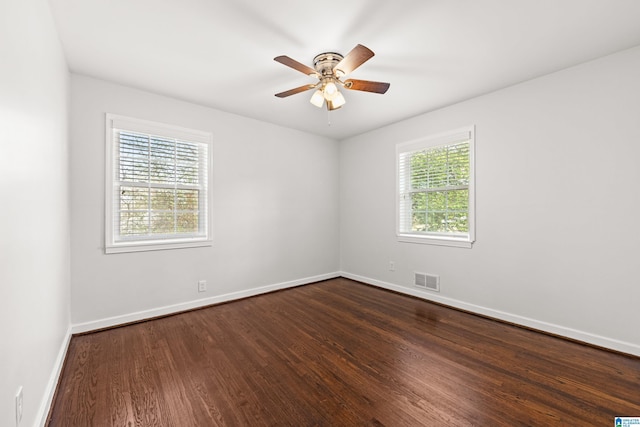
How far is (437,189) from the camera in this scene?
3682 mm

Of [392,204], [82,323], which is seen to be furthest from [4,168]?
[392,204]

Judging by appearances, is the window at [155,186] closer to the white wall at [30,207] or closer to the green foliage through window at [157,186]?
the green foliage through window at [157,186]

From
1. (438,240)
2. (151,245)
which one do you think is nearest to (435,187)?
(438,240)

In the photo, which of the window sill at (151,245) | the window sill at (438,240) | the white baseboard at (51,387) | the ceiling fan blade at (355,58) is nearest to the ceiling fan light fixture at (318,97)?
the ceiling fan blade at (355,58)

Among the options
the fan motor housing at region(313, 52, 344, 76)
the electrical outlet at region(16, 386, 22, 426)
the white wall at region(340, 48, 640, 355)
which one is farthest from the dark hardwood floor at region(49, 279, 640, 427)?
the fan motor housing at region(313, 52, 344, 76)

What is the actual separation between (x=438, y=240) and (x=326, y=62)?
8.59ft

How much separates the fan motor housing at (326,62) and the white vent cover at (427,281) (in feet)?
9.42

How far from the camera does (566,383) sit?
1.91 m

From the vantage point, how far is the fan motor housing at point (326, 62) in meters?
2.32

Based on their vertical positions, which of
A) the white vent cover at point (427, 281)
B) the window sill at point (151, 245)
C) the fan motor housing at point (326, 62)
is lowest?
the white vent cover at point (427, 281)

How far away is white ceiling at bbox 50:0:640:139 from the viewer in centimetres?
186

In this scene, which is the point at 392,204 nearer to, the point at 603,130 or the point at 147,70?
the point at 603,130

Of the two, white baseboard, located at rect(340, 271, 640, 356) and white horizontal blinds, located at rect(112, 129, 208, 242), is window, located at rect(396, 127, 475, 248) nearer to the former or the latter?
white baseboard, located at rect(340, 271, 640, 356)

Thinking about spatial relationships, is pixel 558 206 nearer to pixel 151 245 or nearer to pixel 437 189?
pixel 437 189
